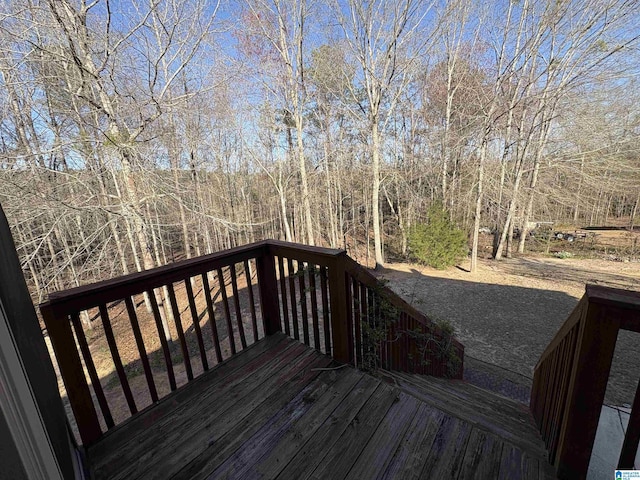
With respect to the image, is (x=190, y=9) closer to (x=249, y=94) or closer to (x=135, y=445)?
(x=249, y=94)

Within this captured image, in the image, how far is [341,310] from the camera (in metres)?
2.15

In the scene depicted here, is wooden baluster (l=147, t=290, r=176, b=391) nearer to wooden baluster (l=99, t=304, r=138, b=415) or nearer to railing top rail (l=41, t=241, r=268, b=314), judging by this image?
railing top rail (l=41, t=241, r=268, b=314)

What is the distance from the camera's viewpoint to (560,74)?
10.0m

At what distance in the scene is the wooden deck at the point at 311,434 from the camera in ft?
4.75

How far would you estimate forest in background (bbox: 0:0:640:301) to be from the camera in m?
4.95

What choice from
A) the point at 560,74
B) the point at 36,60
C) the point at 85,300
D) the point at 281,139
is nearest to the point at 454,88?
the point at 560,74

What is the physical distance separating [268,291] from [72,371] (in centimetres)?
142

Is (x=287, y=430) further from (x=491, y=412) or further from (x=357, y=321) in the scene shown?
(x=491, y=412)

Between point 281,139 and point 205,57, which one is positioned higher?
point 205,57

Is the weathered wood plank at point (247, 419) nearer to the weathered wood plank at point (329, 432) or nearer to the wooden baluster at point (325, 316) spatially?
the wooden baluster at point (325, 316)

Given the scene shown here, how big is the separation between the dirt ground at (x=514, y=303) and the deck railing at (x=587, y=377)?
1.93 metres

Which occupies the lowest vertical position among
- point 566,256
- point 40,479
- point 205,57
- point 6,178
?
point 566,256

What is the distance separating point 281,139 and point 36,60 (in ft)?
30.2

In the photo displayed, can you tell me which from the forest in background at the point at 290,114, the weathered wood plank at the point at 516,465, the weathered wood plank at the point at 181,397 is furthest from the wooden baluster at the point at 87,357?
the forest in background at the point at 290,114
